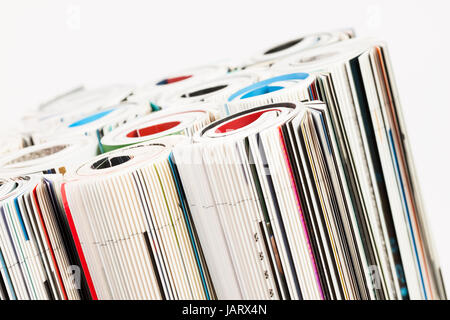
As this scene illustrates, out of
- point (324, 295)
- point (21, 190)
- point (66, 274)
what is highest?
point (21, 190)

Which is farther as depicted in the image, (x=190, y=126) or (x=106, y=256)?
(x=190, y=126)

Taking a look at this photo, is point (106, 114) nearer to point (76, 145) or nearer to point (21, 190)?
point (76, 145)

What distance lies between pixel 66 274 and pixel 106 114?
2.03 feet

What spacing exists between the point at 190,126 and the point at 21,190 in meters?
0.32

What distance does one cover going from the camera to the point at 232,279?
2.49 feet
